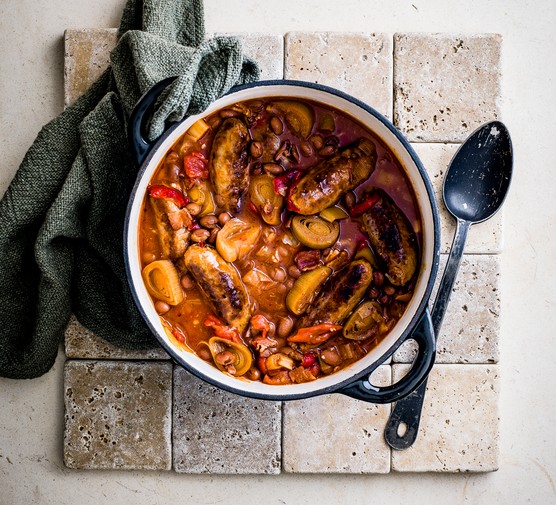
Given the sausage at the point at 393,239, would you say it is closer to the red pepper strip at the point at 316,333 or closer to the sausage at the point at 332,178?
the sausage at the point at 332,178

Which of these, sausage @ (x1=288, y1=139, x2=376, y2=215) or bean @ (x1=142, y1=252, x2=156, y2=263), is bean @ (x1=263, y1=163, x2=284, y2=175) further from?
bean @ (x1=142, y1=252, x2=156, y2=263)

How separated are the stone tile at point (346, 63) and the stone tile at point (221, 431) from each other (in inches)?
36.2

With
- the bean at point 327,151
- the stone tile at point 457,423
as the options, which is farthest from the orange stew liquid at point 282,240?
the stone tile at point 457,423

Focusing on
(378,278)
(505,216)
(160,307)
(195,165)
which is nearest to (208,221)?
(195,165)

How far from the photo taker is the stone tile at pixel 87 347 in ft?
5.93

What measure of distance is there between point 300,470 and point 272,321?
1.59 ft

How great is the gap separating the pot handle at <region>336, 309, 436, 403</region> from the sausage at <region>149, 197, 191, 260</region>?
0.53 metres

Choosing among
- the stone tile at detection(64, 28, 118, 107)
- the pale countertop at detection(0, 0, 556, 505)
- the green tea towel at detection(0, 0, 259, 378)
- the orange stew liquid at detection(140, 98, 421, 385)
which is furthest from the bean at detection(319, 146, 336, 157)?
the stone tile at detection(64, 28, 118, 107)

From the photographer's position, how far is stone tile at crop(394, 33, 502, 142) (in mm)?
1811

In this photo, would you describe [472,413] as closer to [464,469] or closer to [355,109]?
[464,469]

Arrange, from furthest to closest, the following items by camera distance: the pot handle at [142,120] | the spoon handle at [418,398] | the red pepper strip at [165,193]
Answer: the spoon handle at [418,398] → the red pepper strip at [165,193] → the pot handle at [142,120]

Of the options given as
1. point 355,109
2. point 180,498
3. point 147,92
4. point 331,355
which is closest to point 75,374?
point 180,498

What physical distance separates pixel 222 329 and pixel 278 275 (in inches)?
7.9

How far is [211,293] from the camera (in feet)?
5.24
